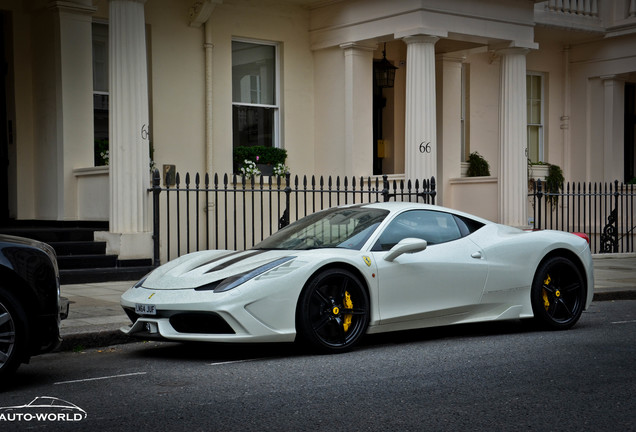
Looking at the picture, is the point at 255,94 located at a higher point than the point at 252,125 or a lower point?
higher

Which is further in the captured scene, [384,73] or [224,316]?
[384,73]

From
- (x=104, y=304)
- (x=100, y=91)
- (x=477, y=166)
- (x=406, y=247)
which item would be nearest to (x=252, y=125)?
(x=100, y=91)

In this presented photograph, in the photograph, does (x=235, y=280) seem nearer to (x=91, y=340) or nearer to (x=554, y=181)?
(x=91, y=340)

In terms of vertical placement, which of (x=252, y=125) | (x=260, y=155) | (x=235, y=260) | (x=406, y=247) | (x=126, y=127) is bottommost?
(x=235, y=260)

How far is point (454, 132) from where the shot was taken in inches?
726

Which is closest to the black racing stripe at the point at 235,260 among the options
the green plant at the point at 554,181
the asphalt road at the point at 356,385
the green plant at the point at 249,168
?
the asphalt road at the point at 356,385

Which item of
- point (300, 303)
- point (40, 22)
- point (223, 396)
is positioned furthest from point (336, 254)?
point (40, 22)

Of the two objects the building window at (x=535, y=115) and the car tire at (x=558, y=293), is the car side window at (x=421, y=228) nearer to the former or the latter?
the car tire at (x=558, y=293)

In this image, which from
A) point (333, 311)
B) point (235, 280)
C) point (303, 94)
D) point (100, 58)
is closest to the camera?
point (235, 280)

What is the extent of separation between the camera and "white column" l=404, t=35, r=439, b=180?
15586 millimetres

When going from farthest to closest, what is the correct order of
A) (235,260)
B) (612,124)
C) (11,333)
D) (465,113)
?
(612,124)
(465,113)
(235,260)
(11,333)

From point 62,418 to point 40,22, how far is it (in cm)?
1054

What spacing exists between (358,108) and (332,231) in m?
8.78

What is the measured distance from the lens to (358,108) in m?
16.6
